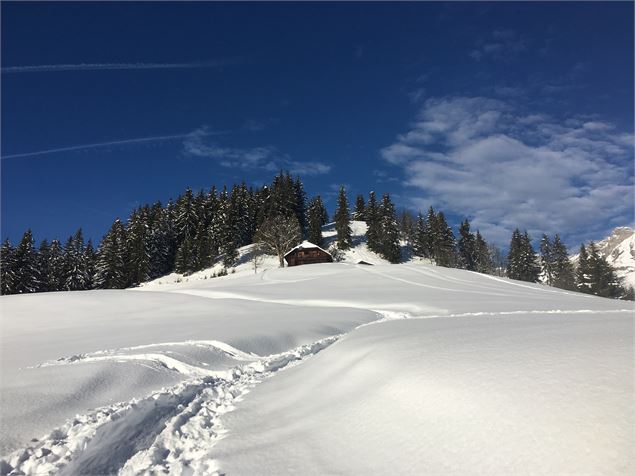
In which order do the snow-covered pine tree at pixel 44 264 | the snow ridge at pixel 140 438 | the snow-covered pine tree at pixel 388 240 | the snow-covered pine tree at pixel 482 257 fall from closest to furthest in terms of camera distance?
the snow ridge at pixel 140 438 < the snow-covered pine tree at pixel 44 264 < the snow-covered pine tree at pixel 388 240 < the snow-covered pine tree at pixel 482 257

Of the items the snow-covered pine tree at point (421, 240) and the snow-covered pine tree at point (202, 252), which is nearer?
the snow-covered pine tree at point (202, 252)

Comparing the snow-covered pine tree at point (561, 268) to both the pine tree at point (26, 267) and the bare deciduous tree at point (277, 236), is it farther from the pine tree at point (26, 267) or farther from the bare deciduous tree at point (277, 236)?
the pine tree at point (26, 267)

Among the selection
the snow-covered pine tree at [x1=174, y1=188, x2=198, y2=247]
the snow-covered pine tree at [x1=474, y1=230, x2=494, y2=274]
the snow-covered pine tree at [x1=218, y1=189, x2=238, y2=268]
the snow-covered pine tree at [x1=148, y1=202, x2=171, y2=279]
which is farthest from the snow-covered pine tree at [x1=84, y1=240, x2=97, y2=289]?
the snow-covered pine tree at [x1=474, y1=230, x2=494, y2=274]

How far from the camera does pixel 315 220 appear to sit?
76.6m

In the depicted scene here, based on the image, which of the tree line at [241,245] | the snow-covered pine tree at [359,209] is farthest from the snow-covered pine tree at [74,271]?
the snow-covered pine tree at [359,209]

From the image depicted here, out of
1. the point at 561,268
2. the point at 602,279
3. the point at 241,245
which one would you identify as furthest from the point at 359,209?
the point at 602,279

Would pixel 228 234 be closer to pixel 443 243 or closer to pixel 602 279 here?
pixel 443 243

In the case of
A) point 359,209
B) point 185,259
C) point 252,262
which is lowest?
point 252,262

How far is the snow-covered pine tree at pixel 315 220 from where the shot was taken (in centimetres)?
7519

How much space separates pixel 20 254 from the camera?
56.6 metres

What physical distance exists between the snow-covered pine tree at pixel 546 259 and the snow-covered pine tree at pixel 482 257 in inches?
422

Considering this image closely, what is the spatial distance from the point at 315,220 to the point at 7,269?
162 feet

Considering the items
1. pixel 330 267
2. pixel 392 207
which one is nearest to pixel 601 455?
pixel 330 267

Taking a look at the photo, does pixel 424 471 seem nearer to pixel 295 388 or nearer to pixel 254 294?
pixel 295 388
